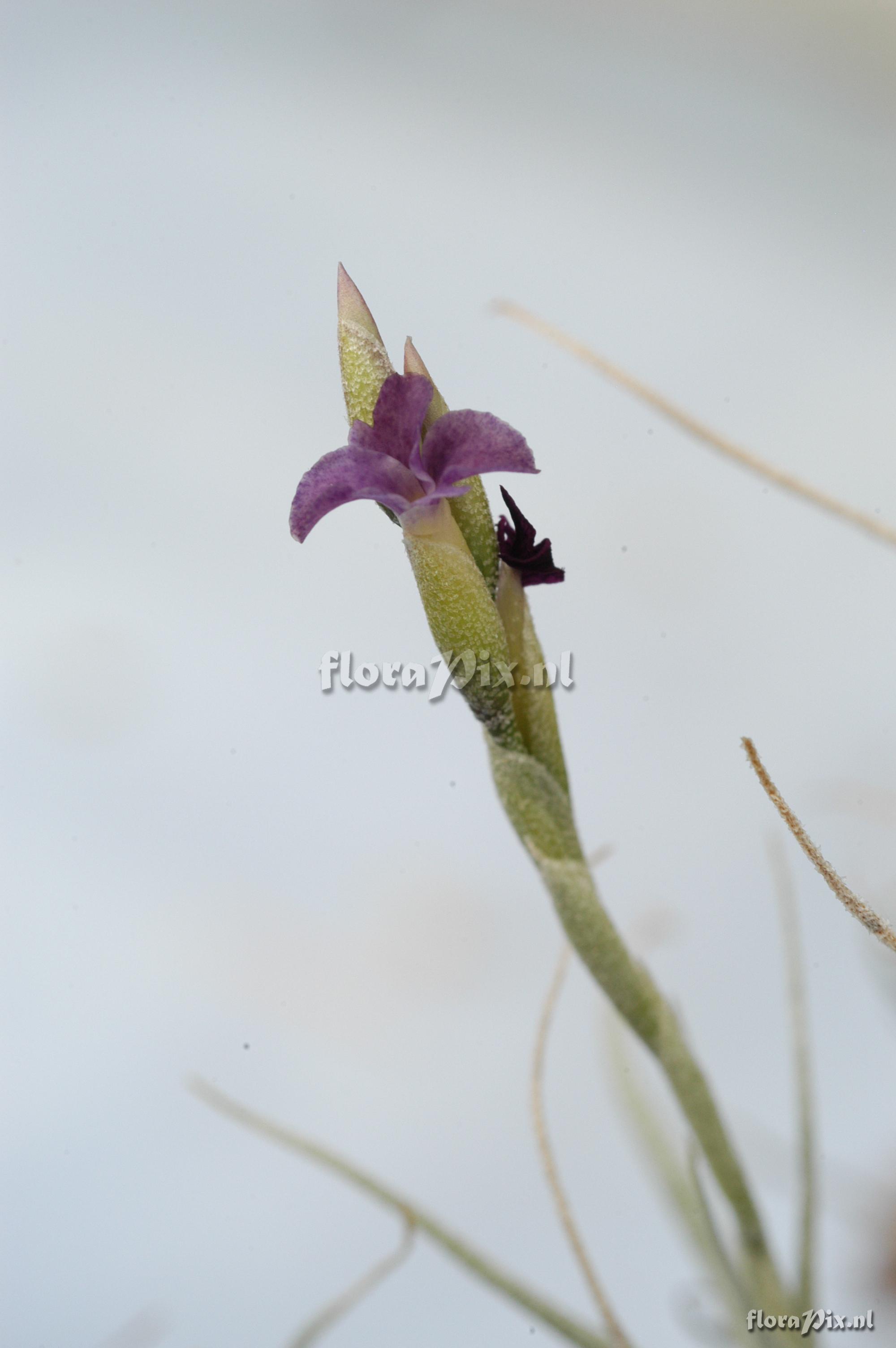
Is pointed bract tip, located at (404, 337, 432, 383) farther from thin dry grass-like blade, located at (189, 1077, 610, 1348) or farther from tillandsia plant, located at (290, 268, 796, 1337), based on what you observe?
thin dry grass-like blade, located at (189, 1077, 610, 1348)

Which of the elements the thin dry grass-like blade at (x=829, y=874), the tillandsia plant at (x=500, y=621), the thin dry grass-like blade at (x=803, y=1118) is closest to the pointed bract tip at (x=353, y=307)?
the tillandsia plant at (x=500, y=621)

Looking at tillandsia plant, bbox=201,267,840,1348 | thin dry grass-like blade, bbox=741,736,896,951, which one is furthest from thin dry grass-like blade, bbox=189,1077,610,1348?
thin dry grass-like blade, bbox=741,736,896,951

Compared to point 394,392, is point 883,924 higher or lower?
lower

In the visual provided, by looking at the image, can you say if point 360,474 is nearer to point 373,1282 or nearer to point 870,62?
point 373,1282

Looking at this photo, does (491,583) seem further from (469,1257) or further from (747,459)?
(469,1257)

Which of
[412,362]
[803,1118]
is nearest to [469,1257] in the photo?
[803,1118]

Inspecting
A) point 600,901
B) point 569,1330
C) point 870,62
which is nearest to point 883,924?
point 600,901
